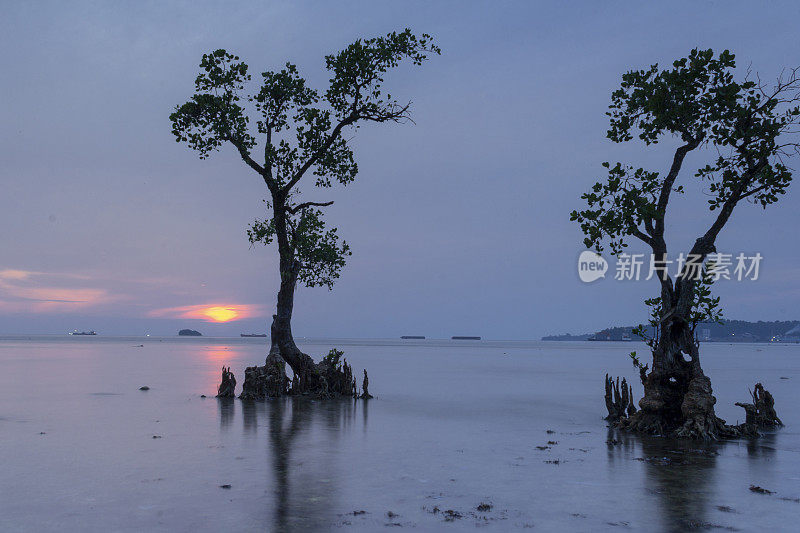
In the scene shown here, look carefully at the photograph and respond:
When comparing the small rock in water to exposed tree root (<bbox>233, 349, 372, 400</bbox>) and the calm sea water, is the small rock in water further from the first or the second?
exposed tree root (<bbox>233, 349, 372, 400</bbox>)

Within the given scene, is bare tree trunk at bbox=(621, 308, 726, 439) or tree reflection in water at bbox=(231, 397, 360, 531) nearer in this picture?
tree reflection in water at bbox=(231, 397, 360, 531)

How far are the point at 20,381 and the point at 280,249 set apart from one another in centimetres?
2576

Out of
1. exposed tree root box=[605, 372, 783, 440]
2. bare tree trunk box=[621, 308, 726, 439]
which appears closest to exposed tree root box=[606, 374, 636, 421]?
exposed tree root box=[605, 372, 783, 440]

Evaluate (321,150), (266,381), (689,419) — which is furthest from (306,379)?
(689,419)

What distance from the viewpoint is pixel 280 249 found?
35438 mm

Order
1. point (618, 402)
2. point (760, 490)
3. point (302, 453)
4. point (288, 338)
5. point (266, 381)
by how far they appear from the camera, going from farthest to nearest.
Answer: point (288, 338), point (266, 381), point (618, 402), point (302, 453), point (760, 490)

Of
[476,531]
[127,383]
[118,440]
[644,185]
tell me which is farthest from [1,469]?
[127,383]

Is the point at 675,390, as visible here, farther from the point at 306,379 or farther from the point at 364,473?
the point at 306,379

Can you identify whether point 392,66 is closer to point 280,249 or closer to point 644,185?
point 280,249

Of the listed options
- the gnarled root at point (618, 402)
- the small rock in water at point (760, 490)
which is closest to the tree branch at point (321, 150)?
the gnarled root at point (618, 402)

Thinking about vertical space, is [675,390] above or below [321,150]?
below

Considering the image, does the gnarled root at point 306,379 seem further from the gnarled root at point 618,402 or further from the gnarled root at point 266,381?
the gnarled root at point 618,402

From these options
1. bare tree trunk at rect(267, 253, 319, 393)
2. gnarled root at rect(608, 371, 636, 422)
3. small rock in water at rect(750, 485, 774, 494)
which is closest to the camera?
small rock in water at rect(750, 485, 774, 494)

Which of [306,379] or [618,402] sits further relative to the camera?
[306,379]
